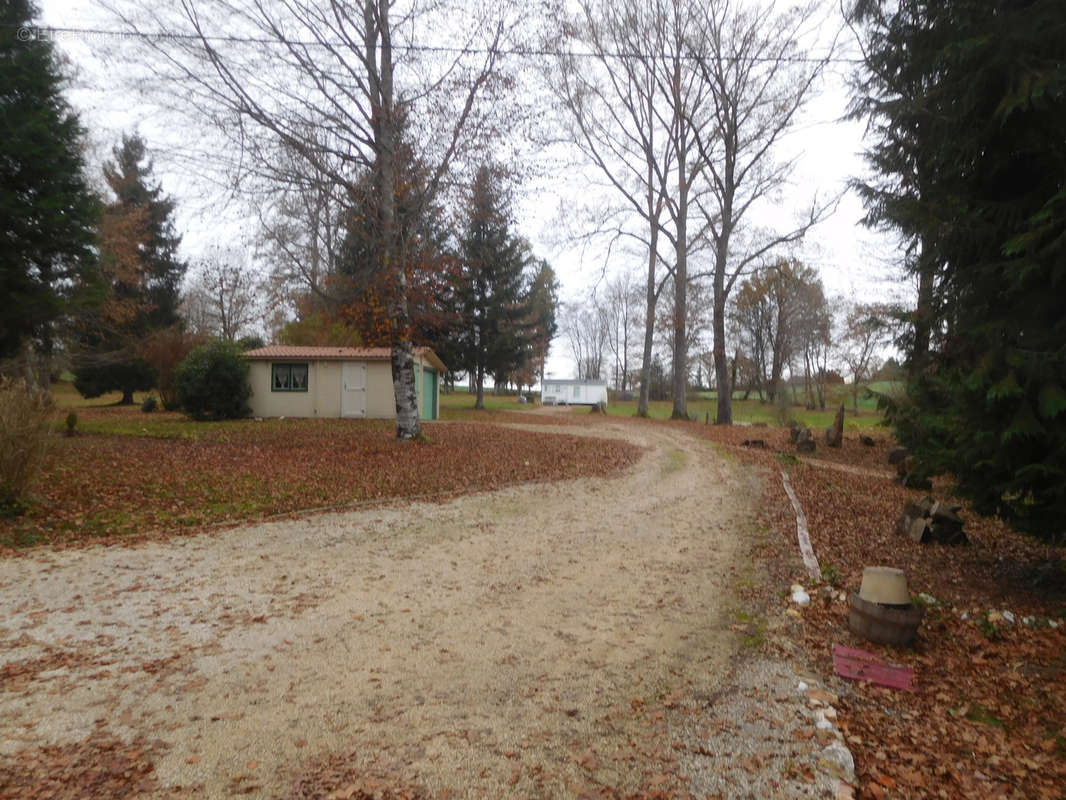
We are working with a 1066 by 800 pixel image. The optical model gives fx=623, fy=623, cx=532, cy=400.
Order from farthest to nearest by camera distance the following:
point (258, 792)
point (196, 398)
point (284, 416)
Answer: point (284, 416) < point (196, 398) < point (258, 792)

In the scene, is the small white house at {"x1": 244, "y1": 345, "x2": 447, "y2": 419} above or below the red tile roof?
below

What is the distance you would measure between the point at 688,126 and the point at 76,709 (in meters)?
26.5

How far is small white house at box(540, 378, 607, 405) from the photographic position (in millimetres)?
52438

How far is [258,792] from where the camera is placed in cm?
254

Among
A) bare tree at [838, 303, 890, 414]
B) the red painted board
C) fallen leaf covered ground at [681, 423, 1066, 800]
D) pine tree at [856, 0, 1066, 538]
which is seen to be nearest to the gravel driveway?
the red painted board

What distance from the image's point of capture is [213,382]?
20.0 metres

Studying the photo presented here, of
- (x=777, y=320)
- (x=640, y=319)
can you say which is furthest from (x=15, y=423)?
(x=640, y=319)

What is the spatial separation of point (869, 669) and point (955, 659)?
2.47ft

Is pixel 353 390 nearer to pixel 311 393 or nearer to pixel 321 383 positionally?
pixel 321 383

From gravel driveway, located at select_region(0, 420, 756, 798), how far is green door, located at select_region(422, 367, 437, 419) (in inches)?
686

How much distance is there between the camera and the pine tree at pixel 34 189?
1186cm

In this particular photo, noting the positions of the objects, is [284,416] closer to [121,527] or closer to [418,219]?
[418,219]

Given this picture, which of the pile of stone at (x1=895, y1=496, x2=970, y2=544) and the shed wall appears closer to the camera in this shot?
the pile of stone at (x1=895, y1=496, x2=970, y2=544)

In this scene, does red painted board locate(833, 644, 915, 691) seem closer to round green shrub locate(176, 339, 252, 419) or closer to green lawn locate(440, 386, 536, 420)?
round green shrub locate(176, 339, 252, 419)
